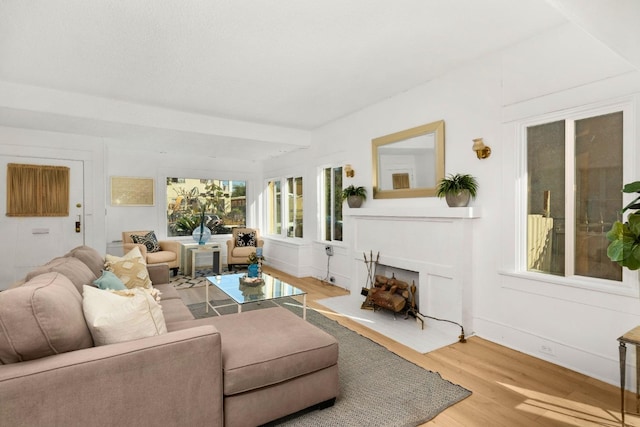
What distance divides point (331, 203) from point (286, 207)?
1645 mm

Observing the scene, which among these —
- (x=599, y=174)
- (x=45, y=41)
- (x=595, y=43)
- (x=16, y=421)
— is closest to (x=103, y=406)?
(x=16, y=421)

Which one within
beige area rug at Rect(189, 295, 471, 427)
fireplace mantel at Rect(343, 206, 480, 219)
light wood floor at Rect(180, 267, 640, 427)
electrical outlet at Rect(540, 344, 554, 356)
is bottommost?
light wood floor at Rect(180, 267, 640, 427)

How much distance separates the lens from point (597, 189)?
252cm

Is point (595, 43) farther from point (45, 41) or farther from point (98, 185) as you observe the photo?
point (98, 185)

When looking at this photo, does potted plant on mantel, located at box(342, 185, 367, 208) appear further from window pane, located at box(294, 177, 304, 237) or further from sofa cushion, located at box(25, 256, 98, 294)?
sofa cushion, located at box(25, 256, 98, 294)

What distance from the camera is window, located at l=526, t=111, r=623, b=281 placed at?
245 cm

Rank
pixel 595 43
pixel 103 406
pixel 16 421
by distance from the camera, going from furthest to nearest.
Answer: pixel 595 43 < pixel 103 406 < pixel 16 421

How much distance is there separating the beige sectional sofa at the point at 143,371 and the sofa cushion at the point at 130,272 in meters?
0.90

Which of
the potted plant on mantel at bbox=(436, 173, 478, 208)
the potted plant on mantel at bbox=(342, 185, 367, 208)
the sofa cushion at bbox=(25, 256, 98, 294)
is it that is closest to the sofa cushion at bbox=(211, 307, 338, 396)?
the sofa cushion at bbox=(25, 256, 98, 294)

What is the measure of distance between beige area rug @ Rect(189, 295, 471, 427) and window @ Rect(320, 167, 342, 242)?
2.65 meters

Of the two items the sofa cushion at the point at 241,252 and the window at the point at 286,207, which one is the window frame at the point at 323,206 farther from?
the sofa cushion at the point at 241,252

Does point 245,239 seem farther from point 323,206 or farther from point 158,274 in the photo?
point 158,274

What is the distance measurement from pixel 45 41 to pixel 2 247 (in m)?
3.43

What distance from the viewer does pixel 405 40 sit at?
280 centimetres
